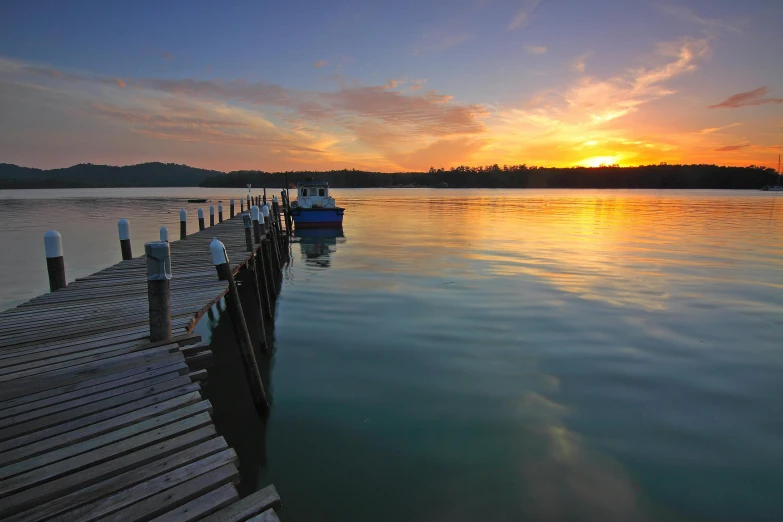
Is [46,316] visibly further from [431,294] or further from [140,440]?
[431,294]

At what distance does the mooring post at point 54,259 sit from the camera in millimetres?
7879

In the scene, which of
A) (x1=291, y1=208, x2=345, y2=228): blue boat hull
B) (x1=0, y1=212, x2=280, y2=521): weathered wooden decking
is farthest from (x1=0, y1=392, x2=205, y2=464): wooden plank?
(x1=291, y1=208, x2=345, y2=228): blue boat hull

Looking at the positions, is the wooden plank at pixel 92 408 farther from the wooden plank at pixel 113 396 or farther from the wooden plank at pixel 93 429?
the wooden plank at pixel 93 429

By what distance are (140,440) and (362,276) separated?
1296 centimetres

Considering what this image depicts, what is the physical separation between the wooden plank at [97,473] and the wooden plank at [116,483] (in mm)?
31

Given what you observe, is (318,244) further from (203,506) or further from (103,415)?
(203,506)

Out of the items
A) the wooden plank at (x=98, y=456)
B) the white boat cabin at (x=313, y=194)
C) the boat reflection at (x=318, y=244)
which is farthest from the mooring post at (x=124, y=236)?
the white boat cabin at (x=313, y=194)

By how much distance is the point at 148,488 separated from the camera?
2.74 metres

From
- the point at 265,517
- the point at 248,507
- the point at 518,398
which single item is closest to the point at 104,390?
the point at 248,507

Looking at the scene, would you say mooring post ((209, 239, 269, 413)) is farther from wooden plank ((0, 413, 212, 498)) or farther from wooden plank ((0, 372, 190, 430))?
wooden plank ((0, 413, 212, 498))

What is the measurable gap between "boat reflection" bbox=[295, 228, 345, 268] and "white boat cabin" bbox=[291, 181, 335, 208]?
78.2 inches

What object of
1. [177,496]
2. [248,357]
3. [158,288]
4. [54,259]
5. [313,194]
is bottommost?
[248,357]

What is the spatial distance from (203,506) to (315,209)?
29451 millimetres

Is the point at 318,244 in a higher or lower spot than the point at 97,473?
lower
